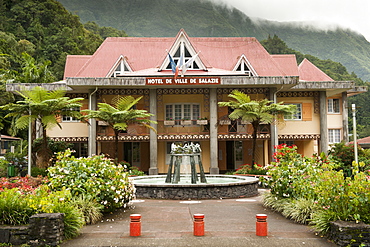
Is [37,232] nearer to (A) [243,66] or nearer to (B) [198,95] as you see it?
(B) [198,95]

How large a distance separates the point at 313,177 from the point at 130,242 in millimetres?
5079

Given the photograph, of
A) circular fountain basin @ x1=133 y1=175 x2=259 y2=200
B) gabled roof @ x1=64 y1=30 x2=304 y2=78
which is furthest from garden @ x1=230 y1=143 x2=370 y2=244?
gabled roof @ x1=64 y1=30 x2=304 y2=78

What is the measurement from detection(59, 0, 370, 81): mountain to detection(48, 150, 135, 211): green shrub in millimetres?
96581

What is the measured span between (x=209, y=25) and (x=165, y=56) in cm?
10723

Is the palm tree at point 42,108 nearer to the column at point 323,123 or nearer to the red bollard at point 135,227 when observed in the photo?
the red bollard at point 135,227

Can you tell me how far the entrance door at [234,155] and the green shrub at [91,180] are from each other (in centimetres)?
1746

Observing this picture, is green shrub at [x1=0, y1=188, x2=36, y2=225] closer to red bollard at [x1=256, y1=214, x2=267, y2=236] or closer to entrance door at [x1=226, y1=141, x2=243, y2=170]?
red bollard at [x1=256, y1=214, x2=267, y2=236]

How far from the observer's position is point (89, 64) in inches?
1061

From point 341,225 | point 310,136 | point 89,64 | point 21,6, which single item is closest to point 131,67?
point 89,64

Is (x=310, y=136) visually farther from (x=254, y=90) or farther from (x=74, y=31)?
(x=74, y=31)

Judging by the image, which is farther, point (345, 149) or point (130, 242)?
point (345, 149)

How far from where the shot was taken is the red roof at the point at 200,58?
26.7m

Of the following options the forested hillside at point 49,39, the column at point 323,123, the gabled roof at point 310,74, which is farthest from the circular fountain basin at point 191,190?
the forested hillside at point 49,39

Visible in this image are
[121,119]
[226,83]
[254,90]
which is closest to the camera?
→ [121,119]
